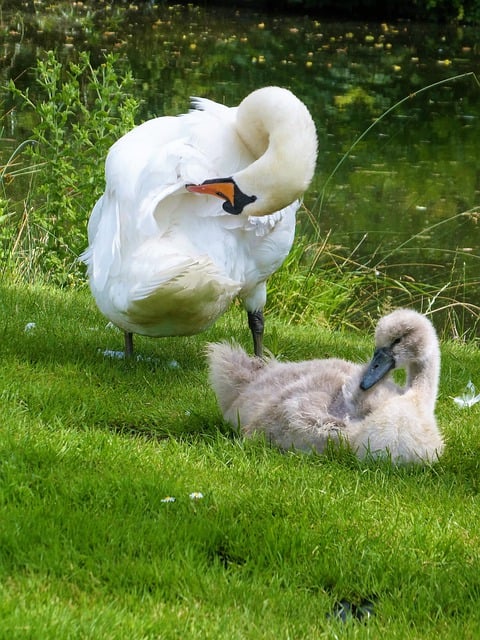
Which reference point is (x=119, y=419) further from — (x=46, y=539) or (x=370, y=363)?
(x=46, y=539)

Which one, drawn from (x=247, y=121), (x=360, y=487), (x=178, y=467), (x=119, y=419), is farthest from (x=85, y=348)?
(x=360, y=487)

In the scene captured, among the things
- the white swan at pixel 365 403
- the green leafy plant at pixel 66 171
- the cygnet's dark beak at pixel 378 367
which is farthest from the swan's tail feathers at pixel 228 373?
the green leafy plant at pixel 66 171

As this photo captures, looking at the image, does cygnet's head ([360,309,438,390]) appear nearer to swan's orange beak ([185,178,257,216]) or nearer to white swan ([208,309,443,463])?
white swan ([208,309,443,463])

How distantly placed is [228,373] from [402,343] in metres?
0.78

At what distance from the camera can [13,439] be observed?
3.91 metres

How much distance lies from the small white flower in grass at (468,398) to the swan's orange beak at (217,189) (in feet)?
4.69

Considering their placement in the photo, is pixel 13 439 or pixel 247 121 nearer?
pixel 13 439

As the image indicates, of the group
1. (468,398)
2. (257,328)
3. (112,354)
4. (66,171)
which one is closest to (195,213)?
(112,354)

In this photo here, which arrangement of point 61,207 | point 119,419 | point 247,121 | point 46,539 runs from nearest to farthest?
point 46,539 → point 119,419 → point 247,121 → point 61,207

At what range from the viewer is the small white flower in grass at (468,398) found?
16.8 feet

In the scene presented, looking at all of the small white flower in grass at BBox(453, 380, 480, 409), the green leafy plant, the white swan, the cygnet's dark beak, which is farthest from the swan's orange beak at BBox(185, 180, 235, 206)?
the green leafy plant

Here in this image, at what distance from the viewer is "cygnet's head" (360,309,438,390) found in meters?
4.29

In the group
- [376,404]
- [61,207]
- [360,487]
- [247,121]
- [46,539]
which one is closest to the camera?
[46,539]

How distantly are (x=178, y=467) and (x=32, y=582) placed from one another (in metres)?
1.01
